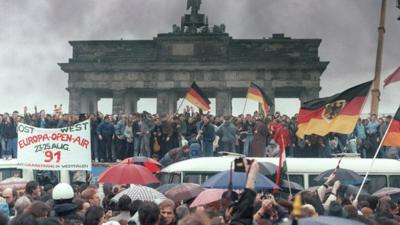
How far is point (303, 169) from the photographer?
18984 mm

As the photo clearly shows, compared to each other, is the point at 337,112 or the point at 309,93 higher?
the point at 309,93

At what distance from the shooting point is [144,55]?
54.5 metres

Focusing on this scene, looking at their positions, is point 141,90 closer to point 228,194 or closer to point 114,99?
point 114,99

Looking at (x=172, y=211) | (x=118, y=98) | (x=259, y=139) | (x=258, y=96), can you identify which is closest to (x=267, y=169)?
(x=259, y=139)

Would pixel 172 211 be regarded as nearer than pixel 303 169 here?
Yes

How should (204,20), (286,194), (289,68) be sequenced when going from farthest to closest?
(204,20) → (289,68) → (286,194)

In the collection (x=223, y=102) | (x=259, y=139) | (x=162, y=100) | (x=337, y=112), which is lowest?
(x=259, y=139)

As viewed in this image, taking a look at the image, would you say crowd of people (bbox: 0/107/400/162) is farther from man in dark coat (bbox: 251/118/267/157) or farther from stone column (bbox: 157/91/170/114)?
stone column (bbox: 157/91/170/114)

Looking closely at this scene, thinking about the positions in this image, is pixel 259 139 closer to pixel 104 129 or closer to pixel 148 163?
pixel 148 163

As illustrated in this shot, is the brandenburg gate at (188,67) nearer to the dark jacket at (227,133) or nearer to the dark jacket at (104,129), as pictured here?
the dark jacket at (104,129)

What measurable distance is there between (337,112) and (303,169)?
17.1 ft

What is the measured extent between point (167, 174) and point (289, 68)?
115 feet

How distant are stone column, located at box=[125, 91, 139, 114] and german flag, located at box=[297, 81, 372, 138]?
40705 millimetres

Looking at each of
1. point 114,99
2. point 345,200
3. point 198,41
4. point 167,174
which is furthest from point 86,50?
point 345,200
